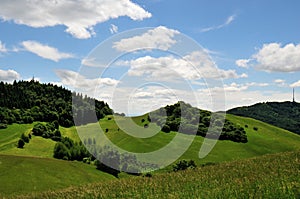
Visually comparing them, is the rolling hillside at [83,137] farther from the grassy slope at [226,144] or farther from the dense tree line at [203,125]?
the dense tree line at [203,125]

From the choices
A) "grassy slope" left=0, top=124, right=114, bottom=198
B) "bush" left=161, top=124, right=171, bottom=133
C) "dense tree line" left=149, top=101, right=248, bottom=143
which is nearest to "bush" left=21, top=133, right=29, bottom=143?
"dense tree line" left=149, top=101, right=248, bottom=143

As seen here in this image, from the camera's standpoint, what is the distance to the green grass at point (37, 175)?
61.4 meters

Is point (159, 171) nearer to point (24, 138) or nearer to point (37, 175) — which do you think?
point (37, 175)

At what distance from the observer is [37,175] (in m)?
69.5

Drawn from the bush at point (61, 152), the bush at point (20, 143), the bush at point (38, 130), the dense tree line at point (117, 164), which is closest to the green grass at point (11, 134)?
the bush at point (20, 143)

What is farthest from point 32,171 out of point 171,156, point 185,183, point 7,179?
point 185,183

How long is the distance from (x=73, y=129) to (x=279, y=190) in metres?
181

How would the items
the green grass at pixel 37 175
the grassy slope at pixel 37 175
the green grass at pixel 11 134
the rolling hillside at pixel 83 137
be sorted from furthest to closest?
the green grass at pixel 11 134 → the rolling hillside at pixel 83 137 → the green grass at pixel 37 175 → the grassy slope at pixel 37 175

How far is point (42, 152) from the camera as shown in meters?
136

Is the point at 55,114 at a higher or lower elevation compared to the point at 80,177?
higher

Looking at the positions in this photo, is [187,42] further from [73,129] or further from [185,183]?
[73,129]

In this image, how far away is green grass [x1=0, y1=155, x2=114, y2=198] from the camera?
61.4 m

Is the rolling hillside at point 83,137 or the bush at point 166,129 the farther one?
the bush at point 166,129

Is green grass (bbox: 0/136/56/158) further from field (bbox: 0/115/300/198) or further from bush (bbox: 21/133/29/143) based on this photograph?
bush (bbox: 21/133/29/143)
